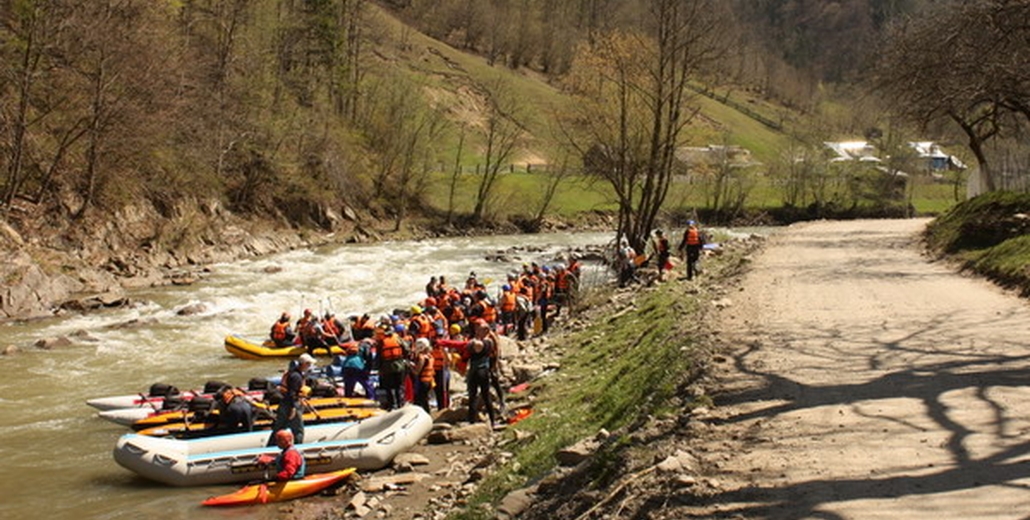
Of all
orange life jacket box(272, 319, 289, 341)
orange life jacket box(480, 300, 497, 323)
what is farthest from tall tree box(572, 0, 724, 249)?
orange life jacket box(272, 319, 289, 341)

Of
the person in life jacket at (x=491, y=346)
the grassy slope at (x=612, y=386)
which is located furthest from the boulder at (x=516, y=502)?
the person in life jacket at (x=491, y=346)

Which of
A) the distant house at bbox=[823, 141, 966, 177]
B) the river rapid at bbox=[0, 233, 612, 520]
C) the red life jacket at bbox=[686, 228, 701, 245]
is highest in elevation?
the distant house at bbox=[823, 141, 966, 177]

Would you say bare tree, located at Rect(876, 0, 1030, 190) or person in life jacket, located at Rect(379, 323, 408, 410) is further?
bare tree, located at Rect(876, 0, 1030, 190)

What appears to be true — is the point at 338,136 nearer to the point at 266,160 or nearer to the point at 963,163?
the point at 266,160

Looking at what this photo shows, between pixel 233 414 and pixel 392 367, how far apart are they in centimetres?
290

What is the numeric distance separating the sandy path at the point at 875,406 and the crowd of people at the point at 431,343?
155 inches

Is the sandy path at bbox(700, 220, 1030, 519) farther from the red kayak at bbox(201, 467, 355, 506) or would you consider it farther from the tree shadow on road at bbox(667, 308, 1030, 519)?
the red kayak at bbox(201, 467, 355, 506)

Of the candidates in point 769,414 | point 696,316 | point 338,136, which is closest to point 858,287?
point 696,316

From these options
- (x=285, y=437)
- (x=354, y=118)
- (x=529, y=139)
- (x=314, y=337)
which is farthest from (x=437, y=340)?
(x=529, y=139)

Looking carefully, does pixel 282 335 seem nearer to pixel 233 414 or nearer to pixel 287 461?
pixel 233 414

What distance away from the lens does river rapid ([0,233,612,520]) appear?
1179cm

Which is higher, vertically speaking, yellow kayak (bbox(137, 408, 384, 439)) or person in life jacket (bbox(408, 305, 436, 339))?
person in life jacket (bbox(408, 305, 436, 339))

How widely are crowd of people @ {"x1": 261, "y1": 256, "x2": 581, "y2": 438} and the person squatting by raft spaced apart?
0.02m

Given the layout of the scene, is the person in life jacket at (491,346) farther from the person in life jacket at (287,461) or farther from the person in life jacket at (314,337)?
the person in life jacket at (314,337)
